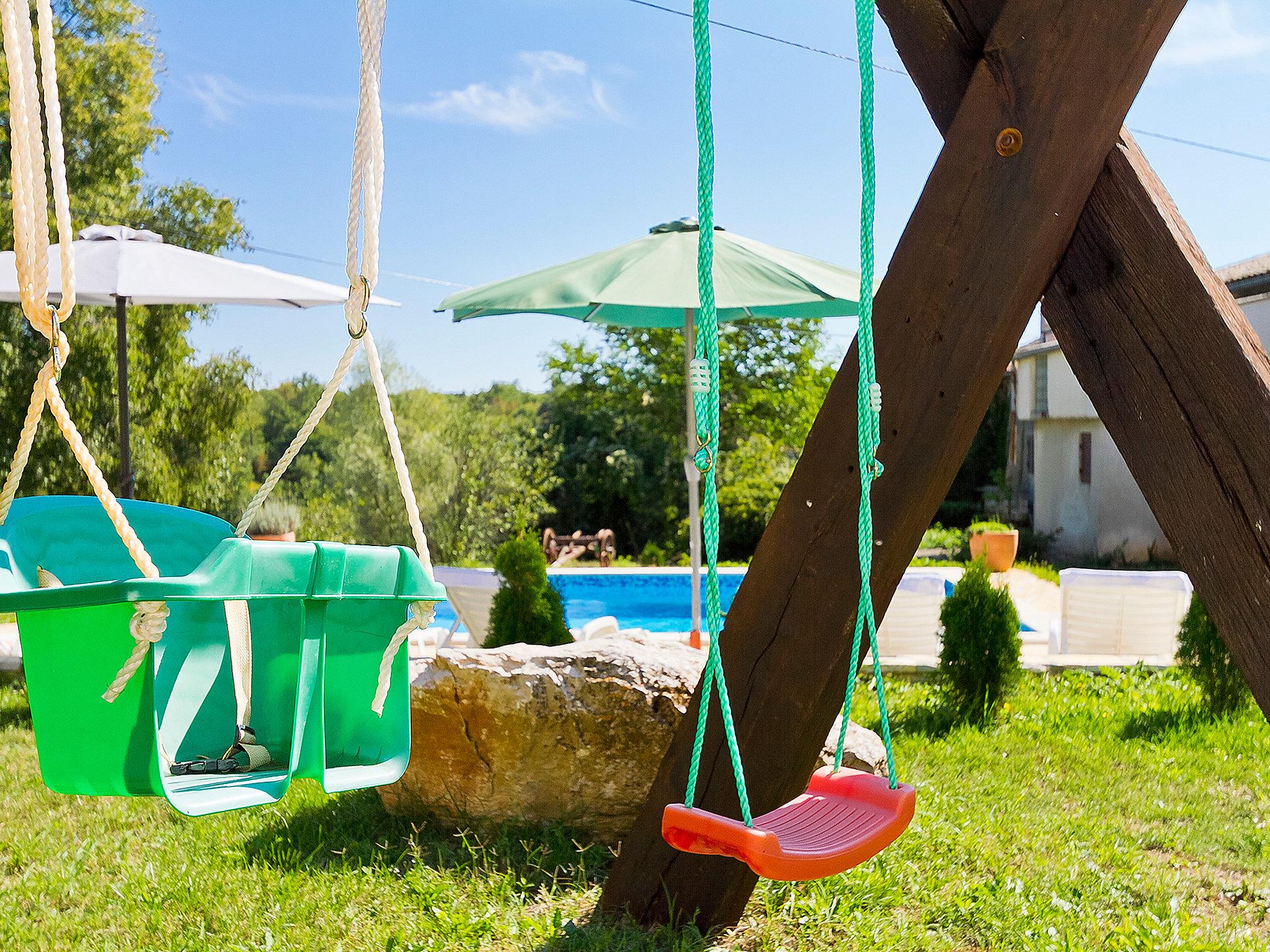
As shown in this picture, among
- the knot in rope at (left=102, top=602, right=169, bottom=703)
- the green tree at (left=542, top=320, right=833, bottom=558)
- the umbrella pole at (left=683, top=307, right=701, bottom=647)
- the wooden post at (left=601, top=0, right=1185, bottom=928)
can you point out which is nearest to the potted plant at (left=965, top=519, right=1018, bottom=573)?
the green tree at (left=542, top=320, right=833, bottom=558)

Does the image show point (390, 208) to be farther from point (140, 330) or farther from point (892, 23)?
point (892, 23)

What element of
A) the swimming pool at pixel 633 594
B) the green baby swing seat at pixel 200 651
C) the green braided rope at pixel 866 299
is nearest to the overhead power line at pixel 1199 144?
the swimming pool at pixel 633 594

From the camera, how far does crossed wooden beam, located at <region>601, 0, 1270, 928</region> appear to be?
1821mm

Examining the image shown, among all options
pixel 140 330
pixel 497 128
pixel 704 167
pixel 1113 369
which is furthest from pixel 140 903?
pixel 497 128

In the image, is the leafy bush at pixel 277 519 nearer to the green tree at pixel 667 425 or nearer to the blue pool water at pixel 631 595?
the blue pool water at pixel 631 595

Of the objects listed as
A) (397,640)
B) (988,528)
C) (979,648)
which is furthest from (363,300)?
(988,528)

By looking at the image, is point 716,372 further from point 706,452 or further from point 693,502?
point 693,502

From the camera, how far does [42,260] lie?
1.34 meters

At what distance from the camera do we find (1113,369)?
1.93 metres

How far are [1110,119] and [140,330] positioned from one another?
12.7 m

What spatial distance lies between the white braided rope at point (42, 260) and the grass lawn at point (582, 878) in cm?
183

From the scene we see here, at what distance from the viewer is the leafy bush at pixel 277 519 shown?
14352 millimetres

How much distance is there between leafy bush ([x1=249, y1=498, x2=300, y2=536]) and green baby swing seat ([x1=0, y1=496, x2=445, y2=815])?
13.2m

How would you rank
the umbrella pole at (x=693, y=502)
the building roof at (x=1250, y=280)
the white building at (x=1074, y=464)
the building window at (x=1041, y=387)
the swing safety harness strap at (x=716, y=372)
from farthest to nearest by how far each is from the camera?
the building window at (x=1041, y=387), the white building at (x=1074, y=464), the building roof at (x=1250, y=280), the umbrella pole at (x=693, y=502), the swing safety harness strap at (x=716, y=372)
